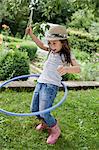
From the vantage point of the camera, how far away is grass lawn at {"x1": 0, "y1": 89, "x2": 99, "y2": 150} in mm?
4301

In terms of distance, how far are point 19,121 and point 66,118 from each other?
0.75m

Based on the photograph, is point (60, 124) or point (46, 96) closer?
point (46, 96)

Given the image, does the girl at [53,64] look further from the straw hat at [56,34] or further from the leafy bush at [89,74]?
the leafy bush at [89,74]

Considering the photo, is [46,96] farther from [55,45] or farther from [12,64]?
[12,64]

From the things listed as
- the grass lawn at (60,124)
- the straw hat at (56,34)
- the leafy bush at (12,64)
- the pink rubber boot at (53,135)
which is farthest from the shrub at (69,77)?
the straw hat at (56,34)

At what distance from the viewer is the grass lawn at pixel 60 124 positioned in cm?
430

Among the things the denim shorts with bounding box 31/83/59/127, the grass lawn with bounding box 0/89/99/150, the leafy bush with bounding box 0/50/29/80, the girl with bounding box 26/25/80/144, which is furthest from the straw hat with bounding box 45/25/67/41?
the leafy bush with bounding box 0/50/29/80

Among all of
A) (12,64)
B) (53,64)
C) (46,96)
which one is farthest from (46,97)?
(12,64)

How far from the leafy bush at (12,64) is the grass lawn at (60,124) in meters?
1.38

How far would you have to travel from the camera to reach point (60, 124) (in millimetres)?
4941

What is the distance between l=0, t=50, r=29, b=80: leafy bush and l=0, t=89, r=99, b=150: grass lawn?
54.2 inches

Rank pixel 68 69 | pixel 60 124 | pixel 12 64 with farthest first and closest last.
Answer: pixel 12 64
pixel 60 124
pixel 68 69

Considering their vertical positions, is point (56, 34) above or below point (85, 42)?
above

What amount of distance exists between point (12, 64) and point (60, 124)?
2836 millimetres
